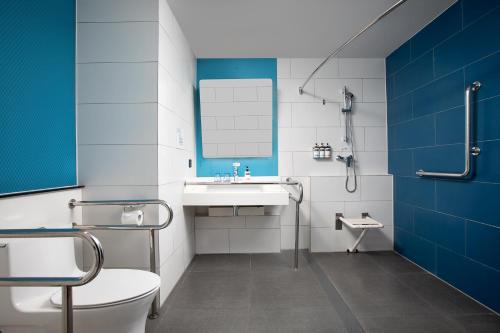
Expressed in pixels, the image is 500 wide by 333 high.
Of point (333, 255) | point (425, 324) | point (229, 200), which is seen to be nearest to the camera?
point (425, 324)

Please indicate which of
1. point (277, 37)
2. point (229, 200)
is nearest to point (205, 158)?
point (229, 200)

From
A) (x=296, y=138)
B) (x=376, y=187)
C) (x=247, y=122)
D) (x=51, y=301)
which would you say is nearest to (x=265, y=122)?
(x=247, y=122)

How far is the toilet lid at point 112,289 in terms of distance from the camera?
45.8 inches

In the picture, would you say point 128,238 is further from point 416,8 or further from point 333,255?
point 416,8

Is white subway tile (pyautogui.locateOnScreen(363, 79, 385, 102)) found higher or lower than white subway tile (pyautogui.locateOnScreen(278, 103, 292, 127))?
higher

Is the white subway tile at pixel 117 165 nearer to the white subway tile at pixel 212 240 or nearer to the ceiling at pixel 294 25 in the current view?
the ceiling at pixel 294 25

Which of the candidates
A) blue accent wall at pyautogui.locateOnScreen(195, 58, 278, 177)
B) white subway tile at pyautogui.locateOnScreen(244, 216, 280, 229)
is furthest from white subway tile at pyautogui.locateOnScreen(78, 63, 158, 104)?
white subway tile at pyautogui.locateOnScreen(244, 216, 280, 229)

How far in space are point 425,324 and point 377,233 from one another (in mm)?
1400

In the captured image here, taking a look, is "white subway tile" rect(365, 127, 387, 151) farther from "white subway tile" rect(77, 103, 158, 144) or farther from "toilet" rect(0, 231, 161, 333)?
"toilet" rect(0, 231, 161, 333)

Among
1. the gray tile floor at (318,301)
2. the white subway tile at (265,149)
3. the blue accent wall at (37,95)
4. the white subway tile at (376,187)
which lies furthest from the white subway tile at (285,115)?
the blue accent wall at (37,95)

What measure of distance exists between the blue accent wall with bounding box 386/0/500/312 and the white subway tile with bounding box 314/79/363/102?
1.30ft

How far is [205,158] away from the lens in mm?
3082

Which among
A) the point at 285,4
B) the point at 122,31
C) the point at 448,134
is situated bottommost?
the point at 448,134

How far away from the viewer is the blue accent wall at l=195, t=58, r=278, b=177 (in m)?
3.08
